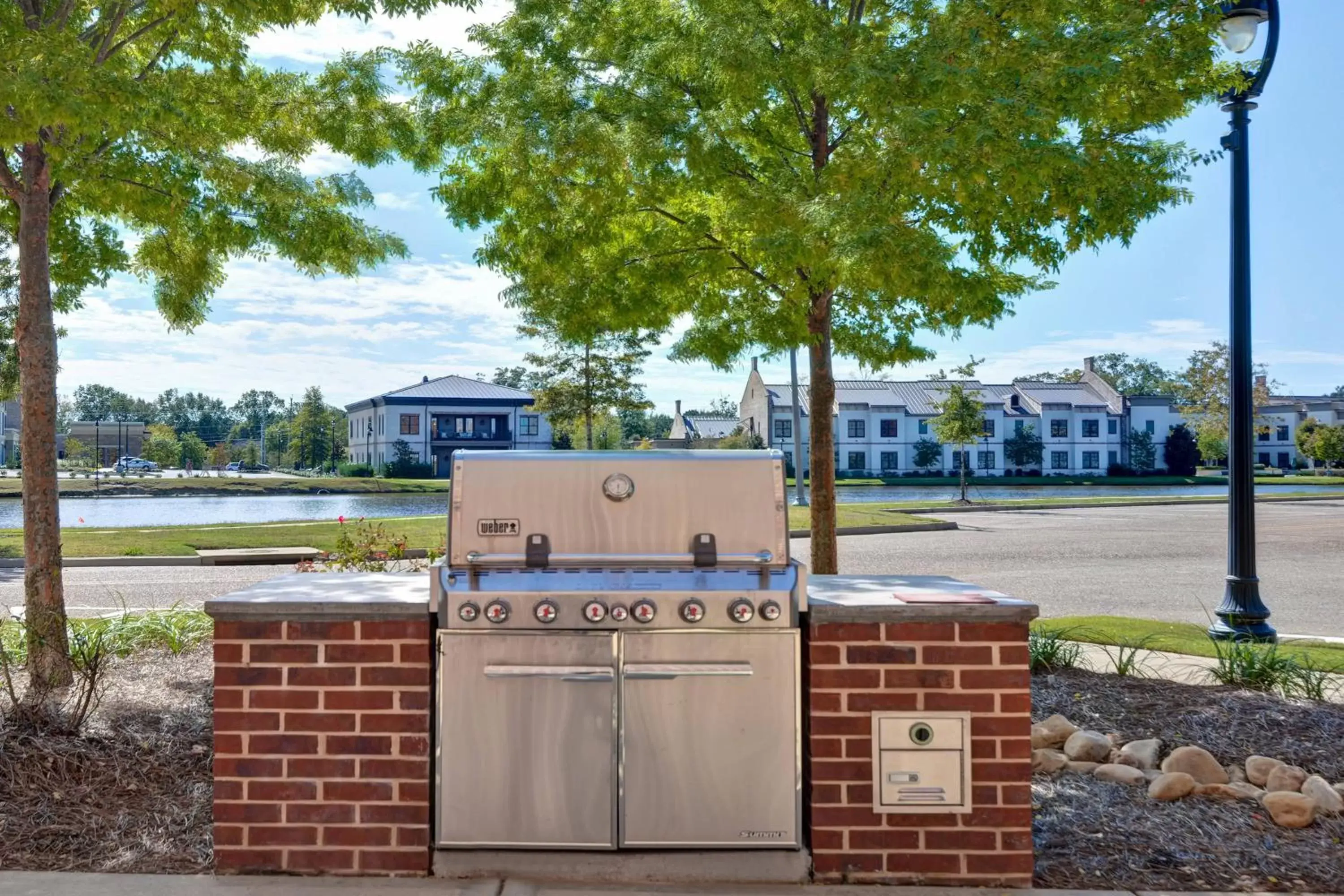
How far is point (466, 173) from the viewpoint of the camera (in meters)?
8.53

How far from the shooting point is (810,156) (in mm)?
8391

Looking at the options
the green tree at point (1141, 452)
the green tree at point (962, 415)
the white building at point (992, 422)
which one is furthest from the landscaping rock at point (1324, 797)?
the green tree at point (1141, 452)

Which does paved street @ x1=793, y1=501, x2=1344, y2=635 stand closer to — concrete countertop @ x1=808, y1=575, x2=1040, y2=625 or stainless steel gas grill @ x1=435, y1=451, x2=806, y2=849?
concrete countertop @ x1=808, y1=575, x2=1040, y2=625

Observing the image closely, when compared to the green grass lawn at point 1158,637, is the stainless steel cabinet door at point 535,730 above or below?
above

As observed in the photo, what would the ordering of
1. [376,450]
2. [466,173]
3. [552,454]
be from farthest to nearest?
[376,450], [466,173], [552,454]

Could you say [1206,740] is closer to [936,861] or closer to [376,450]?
[936,861]

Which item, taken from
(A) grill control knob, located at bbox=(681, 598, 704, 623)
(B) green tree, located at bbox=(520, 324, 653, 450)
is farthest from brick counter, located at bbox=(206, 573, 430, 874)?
(B) green tree, located at bbox=(520, 324, 653, 450)

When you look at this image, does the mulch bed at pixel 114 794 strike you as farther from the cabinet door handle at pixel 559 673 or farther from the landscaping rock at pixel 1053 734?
the landscaping rock at pixel 1053 734

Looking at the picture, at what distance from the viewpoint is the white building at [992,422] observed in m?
70.5

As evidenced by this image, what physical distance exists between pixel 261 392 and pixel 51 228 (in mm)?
129149

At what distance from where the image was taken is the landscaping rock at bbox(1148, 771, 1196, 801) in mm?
4441

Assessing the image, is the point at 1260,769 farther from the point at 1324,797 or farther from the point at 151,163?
the point at 151,163

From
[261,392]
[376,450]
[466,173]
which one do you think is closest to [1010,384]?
[376,450]

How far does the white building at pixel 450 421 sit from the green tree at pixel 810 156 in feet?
183
